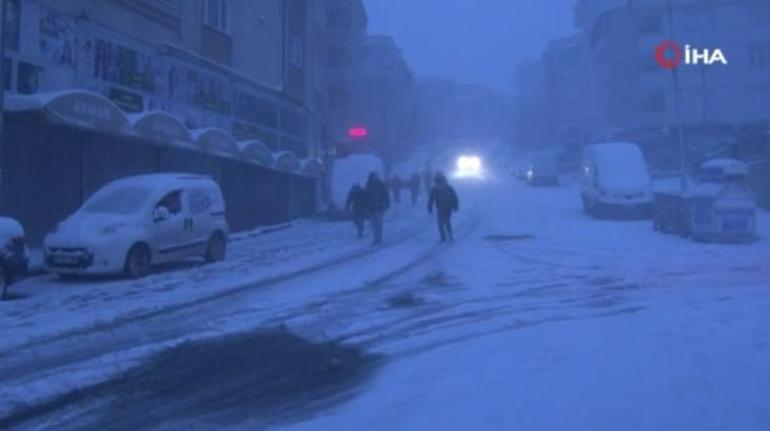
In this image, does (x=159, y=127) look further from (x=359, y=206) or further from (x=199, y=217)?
(x=359, y=206)

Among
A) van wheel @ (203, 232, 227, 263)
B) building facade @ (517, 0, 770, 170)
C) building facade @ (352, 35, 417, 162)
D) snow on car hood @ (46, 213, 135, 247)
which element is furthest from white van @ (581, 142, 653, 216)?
building facade @ (352, 35, 417, 162)

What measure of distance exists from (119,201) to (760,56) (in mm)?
48381

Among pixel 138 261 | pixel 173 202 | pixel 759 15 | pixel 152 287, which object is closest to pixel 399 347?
pixel 152 287

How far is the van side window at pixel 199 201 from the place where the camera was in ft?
55.5

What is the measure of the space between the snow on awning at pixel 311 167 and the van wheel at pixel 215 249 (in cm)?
1648

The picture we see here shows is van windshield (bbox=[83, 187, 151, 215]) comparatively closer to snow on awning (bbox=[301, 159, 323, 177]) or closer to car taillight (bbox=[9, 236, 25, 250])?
car taillight (bbox=[9, 236, 25, 250])

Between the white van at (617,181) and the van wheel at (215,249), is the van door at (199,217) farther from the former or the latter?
the white van at (617,181)

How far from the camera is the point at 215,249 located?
698 inches

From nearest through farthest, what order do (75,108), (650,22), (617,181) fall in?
(75,108) < (617,181) < (650,22)

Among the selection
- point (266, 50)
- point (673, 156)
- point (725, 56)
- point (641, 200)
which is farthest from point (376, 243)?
point (725, 56)

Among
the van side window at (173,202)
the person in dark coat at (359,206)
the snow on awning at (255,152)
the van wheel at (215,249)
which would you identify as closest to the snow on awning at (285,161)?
the snow on awning at (255,152)

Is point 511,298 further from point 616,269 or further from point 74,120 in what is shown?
point 74,120

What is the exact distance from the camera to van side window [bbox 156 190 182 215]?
16047 millimetres

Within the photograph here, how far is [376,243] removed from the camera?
68.1 feet
